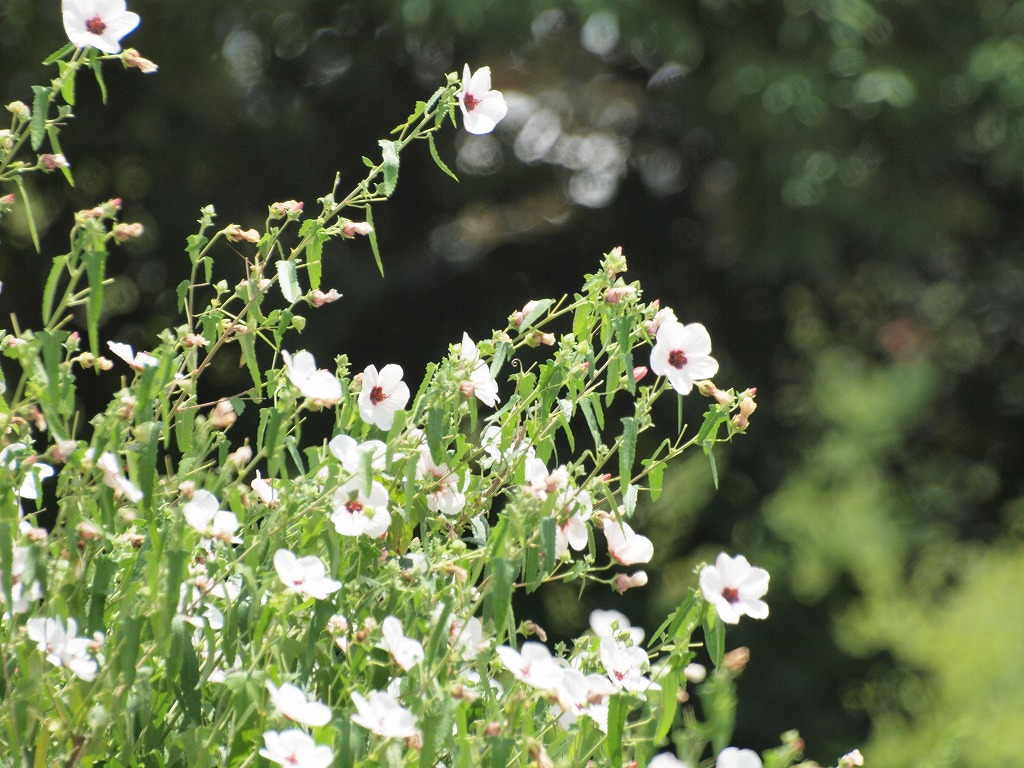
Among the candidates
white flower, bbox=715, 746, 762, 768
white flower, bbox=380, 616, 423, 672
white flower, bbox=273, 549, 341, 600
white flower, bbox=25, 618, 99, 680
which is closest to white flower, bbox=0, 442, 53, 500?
white flower, bbox=25, 618, 99, 680

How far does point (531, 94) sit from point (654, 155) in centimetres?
55

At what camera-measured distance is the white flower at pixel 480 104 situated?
137cm

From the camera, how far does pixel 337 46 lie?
4148 millimetres

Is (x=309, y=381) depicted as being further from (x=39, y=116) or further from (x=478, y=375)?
(x=39, y=116)

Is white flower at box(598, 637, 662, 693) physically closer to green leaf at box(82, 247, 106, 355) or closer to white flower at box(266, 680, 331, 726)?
white flower at box(266, 680, 331, 726)

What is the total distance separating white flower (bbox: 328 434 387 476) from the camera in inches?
42.8

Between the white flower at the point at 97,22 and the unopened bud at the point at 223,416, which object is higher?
the white flower at the point at 97,22

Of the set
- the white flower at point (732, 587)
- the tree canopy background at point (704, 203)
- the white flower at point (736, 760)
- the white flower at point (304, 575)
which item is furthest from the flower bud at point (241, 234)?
the tree canopy background at point (704, 203)

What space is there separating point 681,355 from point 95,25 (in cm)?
71

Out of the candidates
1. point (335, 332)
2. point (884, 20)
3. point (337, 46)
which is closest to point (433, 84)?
point (337, 46)

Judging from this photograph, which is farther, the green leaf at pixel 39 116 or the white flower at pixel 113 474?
the green leaf at pixel 39 116

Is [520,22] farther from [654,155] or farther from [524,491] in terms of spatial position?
[524,491]

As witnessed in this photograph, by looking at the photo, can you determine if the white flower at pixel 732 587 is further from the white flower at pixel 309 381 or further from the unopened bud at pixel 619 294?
the white flower at pixel 309 381

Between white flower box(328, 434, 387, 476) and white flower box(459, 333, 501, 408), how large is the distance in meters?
0.13
